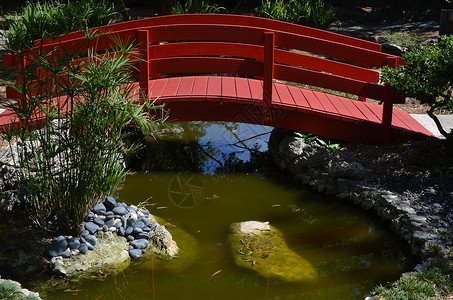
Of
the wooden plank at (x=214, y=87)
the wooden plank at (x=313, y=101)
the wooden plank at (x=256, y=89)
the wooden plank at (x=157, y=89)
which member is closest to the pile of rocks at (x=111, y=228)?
the wooden plank at (x=157, y=89)

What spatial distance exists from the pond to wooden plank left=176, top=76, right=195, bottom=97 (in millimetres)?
926

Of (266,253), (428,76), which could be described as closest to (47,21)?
(266,253)

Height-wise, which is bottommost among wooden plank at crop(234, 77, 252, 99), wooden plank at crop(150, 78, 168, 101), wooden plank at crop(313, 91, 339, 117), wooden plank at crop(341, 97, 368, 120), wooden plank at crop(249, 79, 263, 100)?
wooden plank at crop(341, 97, 368, 120)

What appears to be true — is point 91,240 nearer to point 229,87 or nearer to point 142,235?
point 142,235

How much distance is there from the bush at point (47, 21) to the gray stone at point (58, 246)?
1.66 metres

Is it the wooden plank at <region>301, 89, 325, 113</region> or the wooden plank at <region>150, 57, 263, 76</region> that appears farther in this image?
the wooden plank at <region>301, 89, 325, 113</region>

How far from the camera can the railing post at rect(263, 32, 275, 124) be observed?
21.6 ft

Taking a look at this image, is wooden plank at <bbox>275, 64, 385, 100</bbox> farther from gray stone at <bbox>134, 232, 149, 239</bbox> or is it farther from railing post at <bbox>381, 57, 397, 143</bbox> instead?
gray stone at <bbox>134, 232, 149, 239</bbox>

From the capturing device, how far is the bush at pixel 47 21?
5000mm

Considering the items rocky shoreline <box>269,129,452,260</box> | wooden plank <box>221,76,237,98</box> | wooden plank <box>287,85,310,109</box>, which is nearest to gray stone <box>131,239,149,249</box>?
rocky shoreline <box>269,129,452,260</box>

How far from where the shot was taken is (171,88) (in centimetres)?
723

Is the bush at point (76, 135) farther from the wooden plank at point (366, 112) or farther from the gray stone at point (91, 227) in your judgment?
the wooden plank at point (366, 112)

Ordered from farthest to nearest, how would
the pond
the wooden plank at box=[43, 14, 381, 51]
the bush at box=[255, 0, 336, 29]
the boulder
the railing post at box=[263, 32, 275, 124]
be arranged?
the bush at box=[255, 0, 336, 29], the wooden plank at box=[43, 14, 381, 51], the railing post at box=[263, 32, 275, 124], the boulder, the pond

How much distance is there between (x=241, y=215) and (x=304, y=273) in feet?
4.25
